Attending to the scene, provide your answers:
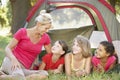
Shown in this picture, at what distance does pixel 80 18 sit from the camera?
6008 millimetres

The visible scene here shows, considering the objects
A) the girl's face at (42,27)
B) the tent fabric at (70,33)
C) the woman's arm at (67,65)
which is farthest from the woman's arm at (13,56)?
the tent fabric at (70,33)

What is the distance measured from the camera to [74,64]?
417cm

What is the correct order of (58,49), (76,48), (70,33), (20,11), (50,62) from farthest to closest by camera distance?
(20,11) < (70,33) < (50,62) < (58,49) < (76,48)

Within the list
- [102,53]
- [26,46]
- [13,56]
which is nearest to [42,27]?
[26,46]

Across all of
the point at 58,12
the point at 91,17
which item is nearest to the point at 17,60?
the point at 58,12

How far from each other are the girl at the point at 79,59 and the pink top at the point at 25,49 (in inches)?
16.6

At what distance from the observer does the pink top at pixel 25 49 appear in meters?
3.94

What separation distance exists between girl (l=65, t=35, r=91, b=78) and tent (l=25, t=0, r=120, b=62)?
1.04 metres

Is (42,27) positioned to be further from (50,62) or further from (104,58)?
(104,58)

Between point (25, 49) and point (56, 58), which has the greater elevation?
point (25, 49)

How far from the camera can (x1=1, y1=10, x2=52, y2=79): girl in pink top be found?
379 centimetres

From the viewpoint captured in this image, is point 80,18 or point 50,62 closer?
point 50,62

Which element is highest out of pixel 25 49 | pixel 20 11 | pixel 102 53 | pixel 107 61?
pixel 20 11

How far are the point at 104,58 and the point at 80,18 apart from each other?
1.79 m
